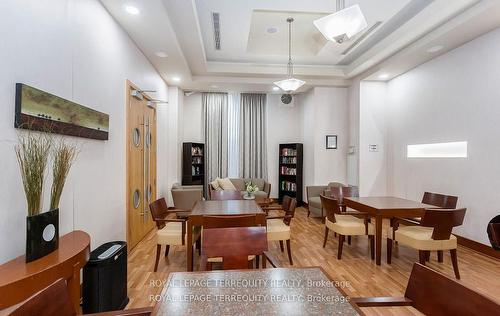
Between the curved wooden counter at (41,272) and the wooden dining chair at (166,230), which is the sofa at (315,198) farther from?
the curved wooden counter at (41,272)

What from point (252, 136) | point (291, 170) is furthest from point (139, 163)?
point (291, 170)

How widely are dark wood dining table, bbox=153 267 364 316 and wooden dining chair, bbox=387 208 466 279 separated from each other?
2034 mm

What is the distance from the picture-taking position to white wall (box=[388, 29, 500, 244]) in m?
3.51

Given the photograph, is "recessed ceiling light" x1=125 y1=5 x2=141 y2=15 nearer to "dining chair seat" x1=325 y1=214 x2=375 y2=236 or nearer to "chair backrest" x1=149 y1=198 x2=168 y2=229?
"chair backrest" x1=149 y1=198 x2=168 y2=229

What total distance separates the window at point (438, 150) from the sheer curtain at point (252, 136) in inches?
143

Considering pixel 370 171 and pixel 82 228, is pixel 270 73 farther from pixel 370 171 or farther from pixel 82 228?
pixel 82 228

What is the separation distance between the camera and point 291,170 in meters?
7.22

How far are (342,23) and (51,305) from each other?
2.93 metres

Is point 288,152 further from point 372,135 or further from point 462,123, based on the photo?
point 462,123

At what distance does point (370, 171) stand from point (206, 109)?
4.50 meters

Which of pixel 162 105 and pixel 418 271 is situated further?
pixel 162 105

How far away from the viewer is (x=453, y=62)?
160 inches

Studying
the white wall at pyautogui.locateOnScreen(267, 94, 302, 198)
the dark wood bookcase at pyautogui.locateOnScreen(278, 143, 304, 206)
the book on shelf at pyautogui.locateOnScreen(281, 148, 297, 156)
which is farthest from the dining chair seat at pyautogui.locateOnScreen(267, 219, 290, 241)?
the white wall at pyautogui.locateOnScreen(267, 94, 302, 198)

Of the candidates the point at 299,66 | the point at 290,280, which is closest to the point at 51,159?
the point at 290,280
